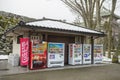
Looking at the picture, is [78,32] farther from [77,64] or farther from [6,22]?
[6,22]

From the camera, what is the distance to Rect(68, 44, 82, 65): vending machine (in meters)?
11.5

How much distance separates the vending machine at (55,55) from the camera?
10.3 metres

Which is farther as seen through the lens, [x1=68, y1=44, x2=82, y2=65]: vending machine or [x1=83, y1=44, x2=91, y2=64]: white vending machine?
[x1=83, y1=44, x2=91, y2=64]: white vending machine

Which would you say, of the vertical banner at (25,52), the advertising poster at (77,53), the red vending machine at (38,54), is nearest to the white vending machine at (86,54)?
the advertising poster at (77,53)

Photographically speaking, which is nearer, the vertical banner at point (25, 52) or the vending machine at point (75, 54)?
the vertical banner at point (25, 52)

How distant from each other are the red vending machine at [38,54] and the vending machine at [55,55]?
1.46ft

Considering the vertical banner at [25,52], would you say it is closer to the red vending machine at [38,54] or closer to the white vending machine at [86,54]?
the red vending machine at [38,54]

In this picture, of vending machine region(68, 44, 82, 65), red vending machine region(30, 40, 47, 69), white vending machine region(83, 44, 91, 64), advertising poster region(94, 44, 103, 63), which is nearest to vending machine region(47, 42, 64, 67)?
red vending machine region(30, 40, 47, 69)

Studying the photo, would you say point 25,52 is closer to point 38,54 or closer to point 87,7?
point 38,54

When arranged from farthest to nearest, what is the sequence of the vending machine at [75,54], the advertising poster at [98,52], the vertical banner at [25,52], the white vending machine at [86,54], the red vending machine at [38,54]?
the advertising poster at [98,52] < the white vending machine at [86,54] < the vending machine at [75,54] < the vertical banner at [25,52] < the red vending machine at [38,54]

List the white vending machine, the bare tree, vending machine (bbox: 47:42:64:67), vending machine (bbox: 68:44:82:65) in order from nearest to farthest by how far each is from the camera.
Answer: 1. vending machine (bbox: 47:42:64:67)
2. vending machine (bbox: 68:44:82:65)
3. the white vending machine
4. the bare tree

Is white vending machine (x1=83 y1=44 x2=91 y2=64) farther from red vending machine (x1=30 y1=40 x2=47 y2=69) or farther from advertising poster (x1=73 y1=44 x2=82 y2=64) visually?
red vending machine (x1=30 y1=40 x2=47 y2=69)

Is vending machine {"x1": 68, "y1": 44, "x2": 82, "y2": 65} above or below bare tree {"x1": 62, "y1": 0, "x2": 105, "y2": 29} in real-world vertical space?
below

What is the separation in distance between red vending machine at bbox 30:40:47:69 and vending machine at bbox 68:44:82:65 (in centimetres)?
232
